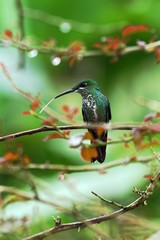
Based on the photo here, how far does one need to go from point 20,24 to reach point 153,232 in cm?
75

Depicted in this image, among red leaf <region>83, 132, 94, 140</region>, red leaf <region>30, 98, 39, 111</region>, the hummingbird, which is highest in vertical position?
red leaf <region>30, 98, 39, 111</region>

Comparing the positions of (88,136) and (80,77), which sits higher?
(80,77)

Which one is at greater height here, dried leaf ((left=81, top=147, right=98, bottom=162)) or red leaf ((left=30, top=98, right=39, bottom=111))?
red leaf ((left=30, top=98, right=39, bottom=111))

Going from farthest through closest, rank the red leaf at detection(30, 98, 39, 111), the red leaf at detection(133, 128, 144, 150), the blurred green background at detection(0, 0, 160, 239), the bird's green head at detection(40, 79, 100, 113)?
the blurred green background at detection(0, 0, 160, 239)
the red leaf at detection(30, 98, 39, 111)
the bird's green head at detection(40, 79, 100, 113)
the red leaf at detection(133, 128, 144, 150)

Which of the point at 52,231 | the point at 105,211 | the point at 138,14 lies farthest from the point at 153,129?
the point at 138,14

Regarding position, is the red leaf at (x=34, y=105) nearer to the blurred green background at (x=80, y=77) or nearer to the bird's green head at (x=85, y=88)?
the bird's green head at (x=85, y=88)

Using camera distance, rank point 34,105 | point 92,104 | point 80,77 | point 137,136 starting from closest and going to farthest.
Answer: point 137,136, point 92,104, point 34,105, point 80,77

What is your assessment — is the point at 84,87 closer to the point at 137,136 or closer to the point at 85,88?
the point at 85,88

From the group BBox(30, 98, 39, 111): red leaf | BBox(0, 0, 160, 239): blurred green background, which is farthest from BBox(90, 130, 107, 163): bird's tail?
BBox(0, 0, 160, 239): blurred green background

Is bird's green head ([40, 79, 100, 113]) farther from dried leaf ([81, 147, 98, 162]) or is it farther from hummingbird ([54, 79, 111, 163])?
dried leaf ([81, 147, 98, 162])

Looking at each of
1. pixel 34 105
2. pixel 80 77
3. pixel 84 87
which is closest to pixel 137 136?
pixel 84 87

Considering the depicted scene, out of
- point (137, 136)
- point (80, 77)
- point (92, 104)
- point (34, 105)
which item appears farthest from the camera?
point (80, 77)

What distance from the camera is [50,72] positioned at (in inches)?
156

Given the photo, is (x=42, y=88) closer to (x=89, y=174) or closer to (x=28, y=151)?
(x=28, y=151)
